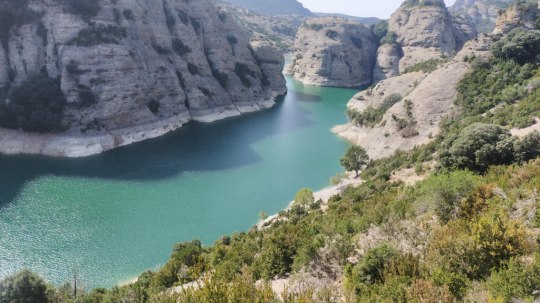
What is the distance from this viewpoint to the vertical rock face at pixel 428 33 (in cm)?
17162

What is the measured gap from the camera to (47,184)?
61031 millimetres

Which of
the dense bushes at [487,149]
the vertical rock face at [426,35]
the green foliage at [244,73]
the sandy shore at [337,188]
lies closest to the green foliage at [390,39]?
the vertical rock face at [426,35]

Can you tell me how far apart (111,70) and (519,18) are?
87.0 metres

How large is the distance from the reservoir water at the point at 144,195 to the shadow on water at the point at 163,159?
0.20m

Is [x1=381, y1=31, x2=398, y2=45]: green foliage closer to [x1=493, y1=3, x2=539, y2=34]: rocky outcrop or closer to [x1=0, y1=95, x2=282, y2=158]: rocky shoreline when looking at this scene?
[x1=493, y1=3, x2=539, y2=34]: rocky outcrop

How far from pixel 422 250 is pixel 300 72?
17536 cm

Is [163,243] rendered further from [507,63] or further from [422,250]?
[507,63]

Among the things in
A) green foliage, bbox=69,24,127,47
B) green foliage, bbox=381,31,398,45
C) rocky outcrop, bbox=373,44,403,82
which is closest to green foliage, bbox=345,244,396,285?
green foliage, bbox=69,24,127,47

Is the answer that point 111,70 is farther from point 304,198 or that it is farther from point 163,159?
point 304,198

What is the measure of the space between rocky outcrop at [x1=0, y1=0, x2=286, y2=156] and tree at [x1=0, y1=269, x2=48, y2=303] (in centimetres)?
4931

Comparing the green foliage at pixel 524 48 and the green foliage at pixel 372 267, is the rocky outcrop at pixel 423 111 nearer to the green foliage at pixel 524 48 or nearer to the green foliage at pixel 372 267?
the green foliage at pixel 524 48

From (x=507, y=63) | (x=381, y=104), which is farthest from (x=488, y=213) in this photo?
(x=381, y=104)

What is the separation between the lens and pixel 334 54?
178000mm

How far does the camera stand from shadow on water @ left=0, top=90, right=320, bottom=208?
6538cm
